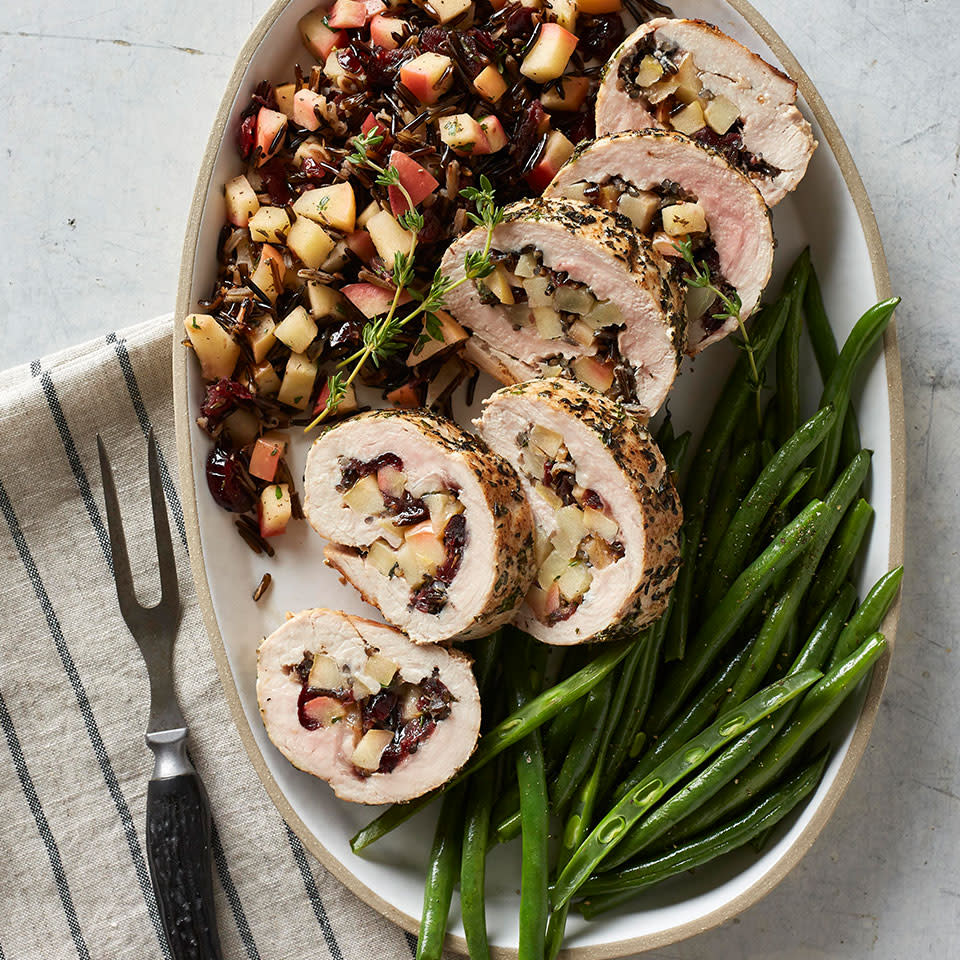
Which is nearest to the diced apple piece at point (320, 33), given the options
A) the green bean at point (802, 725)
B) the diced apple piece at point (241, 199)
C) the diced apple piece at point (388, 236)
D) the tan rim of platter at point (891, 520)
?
the tan rim of platter at point (891, 520)

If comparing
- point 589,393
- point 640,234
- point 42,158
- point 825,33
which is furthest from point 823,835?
point 42,158

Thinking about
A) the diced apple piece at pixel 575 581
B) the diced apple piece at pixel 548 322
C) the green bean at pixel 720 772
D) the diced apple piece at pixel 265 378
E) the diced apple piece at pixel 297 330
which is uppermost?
the diced apple piece at pixel 297 330

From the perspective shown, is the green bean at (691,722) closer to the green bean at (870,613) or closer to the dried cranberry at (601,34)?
the green bean at (870,613)

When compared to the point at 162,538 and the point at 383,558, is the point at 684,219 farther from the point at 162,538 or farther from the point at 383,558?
the point at 162,538

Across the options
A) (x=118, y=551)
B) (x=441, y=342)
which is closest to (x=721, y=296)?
(x=441, y=342)

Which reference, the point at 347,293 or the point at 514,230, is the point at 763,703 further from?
the point at 347,293
